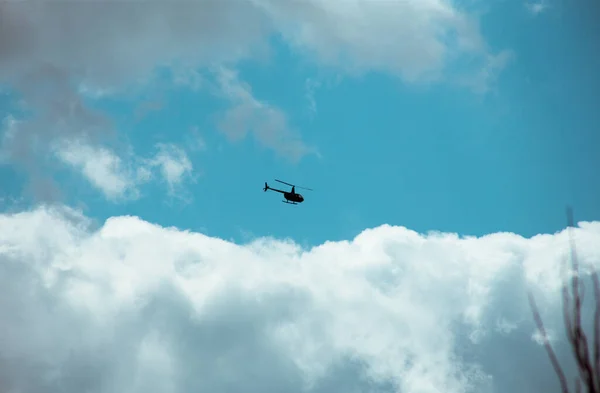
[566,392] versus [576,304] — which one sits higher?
[576,304]

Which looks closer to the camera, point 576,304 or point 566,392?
point 566,392

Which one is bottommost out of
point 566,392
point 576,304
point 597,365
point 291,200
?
point 566,392

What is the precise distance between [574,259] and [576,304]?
2.20 meters

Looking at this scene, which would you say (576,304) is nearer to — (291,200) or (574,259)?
(574,259)

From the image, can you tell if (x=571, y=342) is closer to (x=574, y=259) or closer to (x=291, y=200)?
(x=574, y=259)

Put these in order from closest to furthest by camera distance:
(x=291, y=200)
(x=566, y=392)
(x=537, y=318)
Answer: (x=566, y=392), (x=537, y=318), (x=291, y=200)

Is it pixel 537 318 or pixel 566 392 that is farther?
pixel 537 318

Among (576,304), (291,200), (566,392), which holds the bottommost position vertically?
(566,392)

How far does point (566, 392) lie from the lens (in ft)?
48.0

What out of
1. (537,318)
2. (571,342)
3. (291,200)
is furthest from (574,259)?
(291,200)

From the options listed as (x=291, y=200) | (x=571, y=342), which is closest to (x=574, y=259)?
(x=571, y=342)

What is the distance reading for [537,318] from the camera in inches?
641

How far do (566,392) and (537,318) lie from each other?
90.6 inches

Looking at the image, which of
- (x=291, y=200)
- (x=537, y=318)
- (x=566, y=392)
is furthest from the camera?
(x=291, y=200)
